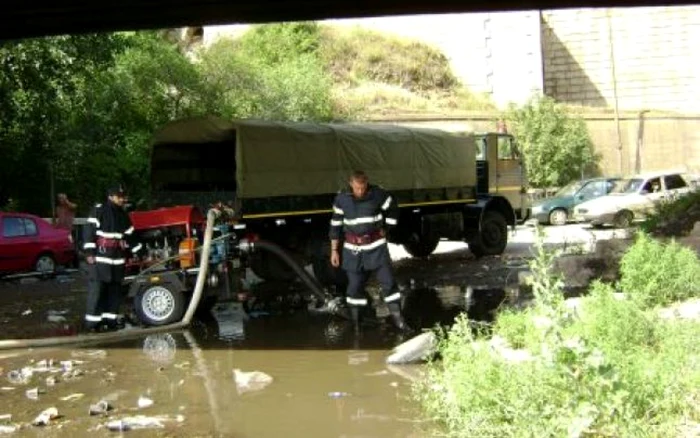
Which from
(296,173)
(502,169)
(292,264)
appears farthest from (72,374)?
(502,169)

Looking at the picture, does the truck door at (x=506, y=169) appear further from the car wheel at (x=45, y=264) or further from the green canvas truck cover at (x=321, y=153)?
the car wheel at (x=45, y=264)

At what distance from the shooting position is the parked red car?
18.7m

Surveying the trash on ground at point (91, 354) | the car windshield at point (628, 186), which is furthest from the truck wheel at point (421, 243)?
the car windshield at point (628, 186)

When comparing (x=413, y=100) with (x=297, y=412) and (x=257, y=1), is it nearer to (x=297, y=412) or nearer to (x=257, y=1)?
(x=257, y=1)

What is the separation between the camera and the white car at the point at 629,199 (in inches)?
1088

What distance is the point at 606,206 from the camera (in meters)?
27.8

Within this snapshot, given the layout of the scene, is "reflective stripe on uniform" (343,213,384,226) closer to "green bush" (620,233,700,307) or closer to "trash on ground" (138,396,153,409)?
"green bush" (620,233,700,307)

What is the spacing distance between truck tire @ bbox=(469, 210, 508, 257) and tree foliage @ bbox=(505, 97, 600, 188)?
23498mm

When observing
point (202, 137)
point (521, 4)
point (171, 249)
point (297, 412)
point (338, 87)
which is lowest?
point (297, 412)

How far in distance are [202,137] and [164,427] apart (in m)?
7.78

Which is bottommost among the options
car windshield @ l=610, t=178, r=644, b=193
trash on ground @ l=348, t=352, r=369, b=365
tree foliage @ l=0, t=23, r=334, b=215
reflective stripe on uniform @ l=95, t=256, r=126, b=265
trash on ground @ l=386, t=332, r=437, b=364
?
trash on ground @ l=348, t=352, r=369, b=365

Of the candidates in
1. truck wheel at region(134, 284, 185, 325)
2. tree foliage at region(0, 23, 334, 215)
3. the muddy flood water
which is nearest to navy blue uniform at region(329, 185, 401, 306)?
the muddy flood water

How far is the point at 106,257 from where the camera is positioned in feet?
36.3

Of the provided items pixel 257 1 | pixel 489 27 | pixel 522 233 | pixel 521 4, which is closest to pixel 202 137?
pixel 257 1
